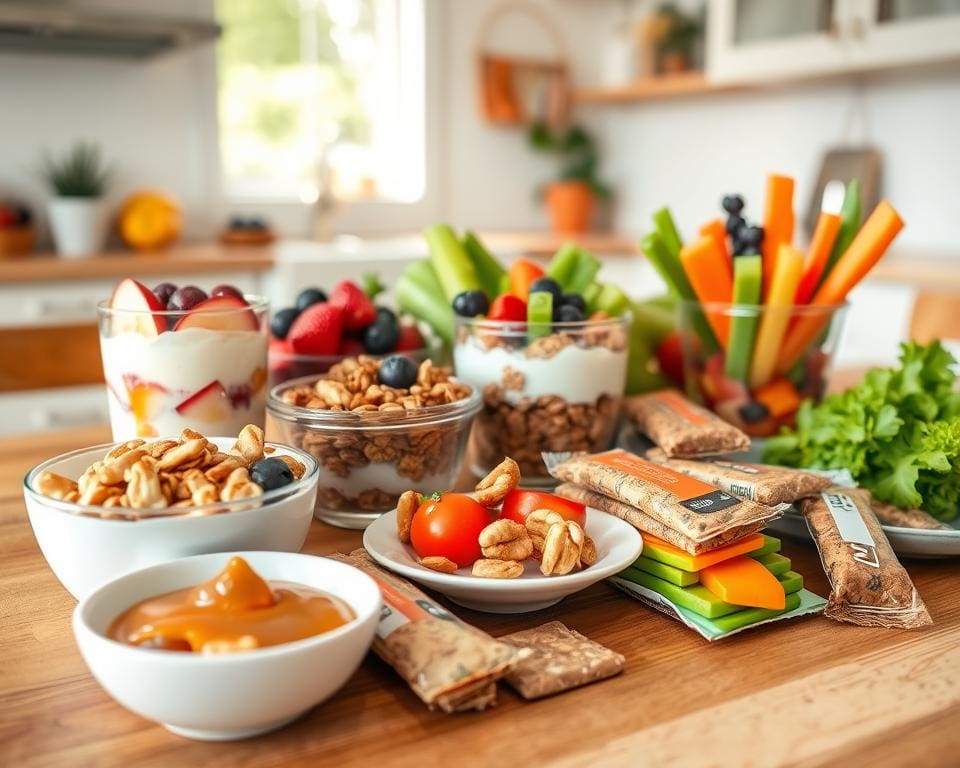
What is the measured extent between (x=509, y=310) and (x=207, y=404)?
335 millimetres

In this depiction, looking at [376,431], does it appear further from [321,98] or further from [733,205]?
[321,98]

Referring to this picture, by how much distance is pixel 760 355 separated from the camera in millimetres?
1110

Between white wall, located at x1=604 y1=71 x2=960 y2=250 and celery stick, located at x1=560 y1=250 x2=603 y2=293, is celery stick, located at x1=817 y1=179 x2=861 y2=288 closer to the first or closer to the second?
celery stick, located at x1=560 y1=250 x2=603 y2=293

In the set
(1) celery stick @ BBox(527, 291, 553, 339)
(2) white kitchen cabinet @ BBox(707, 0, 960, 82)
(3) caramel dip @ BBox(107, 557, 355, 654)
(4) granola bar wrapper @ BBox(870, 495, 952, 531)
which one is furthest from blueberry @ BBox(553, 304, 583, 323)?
(2) white kitchen cabinet @ BBox(707, 0, 960, 82)

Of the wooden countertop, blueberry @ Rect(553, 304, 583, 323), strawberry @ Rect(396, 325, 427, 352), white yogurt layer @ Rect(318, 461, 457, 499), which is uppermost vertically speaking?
blueberry @ Rect(553, 304, 583, 323)

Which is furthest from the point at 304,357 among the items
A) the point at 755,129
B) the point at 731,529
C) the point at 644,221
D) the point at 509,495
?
the point at 644,221

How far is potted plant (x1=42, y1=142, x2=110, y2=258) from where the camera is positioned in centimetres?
292

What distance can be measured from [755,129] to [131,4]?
229 cm

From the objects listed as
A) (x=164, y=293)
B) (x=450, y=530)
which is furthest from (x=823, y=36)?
(x=450, y=530)

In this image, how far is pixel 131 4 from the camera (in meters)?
3.11

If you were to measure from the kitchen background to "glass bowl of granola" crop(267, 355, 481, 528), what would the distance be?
5.64 ft

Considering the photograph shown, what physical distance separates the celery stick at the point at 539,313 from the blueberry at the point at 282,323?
30 centimetres

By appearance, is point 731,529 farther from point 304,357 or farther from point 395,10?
point 395,10

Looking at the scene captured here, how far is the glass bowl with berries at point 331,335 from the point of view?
1052 millimetres
